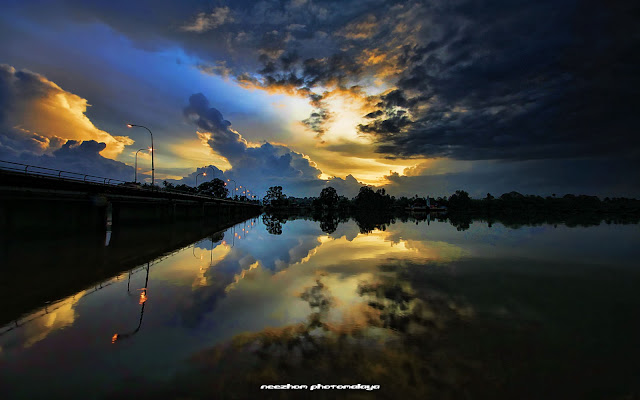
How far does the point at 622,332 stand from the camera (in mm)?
8953

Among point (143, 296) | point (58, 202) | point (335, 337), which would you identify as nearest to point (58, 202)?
point (58, 202)

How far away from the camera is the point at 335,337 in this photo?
852 centimetres

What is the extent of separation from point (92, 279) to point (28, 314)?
232 inches

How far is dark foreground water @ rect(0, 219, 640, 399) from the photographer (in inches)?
244

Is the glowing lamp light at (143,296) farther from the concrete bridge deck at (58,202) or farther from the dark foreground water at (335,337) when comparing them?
the concrete bridge deck at (58,202)

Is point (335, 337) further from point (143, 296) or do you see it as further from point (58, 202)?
point (58, 202)

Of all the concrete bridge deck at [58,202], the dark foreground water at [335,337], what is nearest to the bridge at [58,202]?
the concrete bridge deck at [58,202]

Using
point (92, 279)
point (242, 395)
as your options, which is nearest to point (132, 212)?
point (92, 279)

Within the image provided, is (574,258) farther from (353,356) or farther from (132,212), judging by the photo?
(132,212)

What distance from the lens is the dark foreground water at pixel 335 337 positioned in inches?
244

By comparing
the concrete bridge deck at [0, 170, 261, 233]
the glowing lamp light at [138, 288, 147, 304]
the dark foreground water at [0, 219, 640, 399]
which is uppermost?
the concrete bridge deck at [0, 170, 261, 233]

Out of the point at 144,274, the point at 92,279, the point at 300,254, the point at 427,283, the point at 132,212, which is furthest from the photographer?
the point at 132,212

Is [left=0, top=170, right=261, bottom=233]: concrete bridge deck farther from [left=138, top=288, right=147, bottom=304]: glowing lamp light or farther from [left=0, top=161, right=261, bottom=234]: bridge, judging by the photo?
[left=138, top=288, right=147, bottom=304]: glowing lamp light

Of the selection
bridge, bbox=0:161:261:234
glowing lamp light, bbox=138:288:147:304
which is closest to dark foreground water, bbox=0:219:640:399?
glowing lamp light, bbox=138:288:147:304
